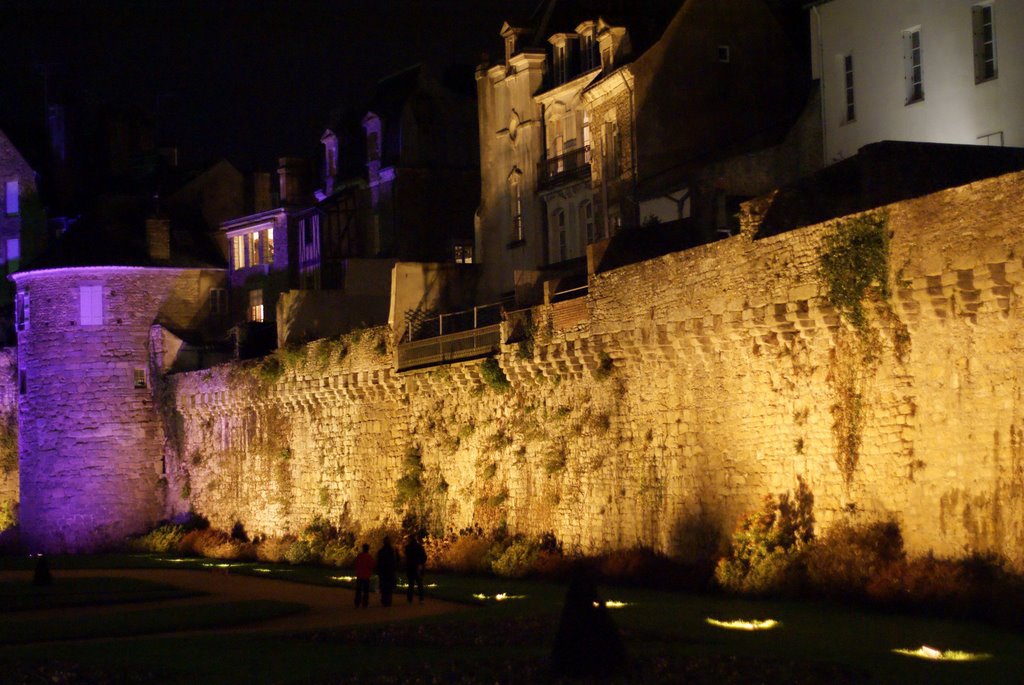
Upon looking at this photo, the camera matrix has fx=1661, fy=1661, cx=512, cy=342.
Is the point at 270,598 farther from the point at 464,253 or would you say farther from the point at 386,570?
the point at 464,253

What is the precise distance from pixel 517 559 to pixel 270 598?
4.73 meters

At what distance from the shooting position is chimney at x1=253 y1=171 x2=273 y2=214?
65463 mm

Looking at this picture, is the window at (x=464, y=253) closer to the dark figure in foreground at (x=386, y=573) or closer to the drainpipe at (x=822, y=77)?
the drainpipe at (x=822, y=77)

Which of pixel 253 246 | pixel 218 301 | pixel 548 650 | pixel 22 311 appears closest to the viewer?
pixel 548 650

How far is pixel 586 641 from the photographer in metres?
17.4

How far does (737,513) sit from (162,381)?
3179 cm

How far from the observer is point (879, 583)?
21.9 m

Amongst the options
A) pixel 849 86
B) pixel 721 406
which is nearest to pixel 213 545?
pixel 849 86

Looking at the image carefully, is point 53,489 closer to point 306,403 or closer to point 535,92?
point 306,403

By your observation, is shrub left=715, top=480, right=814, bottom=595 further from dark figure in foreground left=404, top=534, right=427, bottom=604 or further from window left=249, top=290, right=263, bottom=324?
window left=249, top=290, right=263, bottom=324

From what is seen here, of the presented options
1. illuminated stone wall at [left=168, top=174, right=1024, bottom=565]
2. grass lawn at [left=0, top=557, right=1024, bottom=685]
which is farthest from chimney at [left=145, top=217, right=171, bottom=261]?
grass lawn at [left=0, top=557, right=1024, bottom=685]

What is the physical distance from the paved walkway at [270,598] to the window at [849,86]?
14.8 metres

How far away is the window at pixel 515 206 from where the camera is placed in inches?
1965

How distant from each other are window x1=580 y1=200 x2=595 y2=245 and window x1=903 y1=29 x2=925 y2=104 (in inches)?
510
